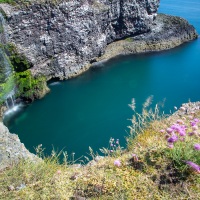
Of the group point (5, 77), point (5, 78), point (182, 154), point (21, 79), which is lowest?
point (21, 79)

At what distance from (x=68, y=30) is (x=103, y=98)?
1159 cm

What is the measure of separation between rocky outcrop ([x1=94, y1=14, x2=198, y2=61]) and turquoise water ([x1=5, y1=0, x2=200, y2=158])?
1973mm

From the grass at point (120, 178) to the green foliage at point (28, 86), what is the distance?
28243 millimetres

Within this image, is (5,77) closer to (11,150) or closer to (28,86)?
(28,86)

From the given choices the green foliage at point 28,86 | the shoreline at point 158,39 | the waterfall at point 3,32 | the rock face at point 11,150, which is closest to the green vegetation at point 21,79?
the green foliage at point 28,86

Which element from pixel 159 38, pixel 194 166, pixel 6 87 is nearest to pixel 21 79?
pixel 6 87

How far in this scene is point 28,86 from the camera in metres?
36.1

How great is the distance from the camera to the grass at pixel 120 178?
6936 mm

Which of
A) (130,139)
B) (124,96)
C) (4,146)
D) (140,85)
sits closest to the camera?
(130,139)

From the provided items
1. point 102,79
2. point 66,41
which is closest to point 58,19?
point 66,41

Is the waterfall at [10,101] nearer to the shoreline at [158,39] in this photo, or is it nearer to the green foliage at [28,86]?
the green foliage at [28,86]

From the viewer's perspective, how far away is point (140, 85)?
131 feet

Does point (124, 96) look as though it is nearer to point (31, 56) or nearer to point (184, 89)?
point (184, 89)

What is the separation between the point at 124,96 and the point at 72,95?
6705 millimetres
